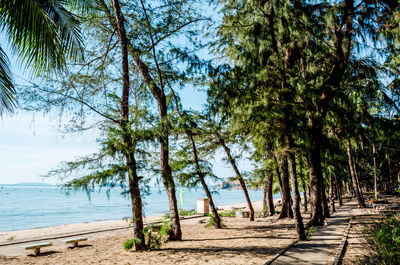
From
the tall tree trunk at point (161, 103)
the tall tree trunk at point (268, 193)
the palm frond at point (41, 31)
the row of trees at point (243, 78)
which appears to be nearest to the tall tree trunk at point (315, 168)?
the row of trees at point (243, 78)

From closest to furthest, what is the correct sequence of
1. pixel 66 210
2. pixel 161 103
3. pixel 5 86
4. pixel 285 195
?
pixel 5 86, pixel 161 103, pixel 285 195, pixel 66 210

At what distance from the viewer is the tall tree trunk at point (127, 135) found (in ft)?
28.3

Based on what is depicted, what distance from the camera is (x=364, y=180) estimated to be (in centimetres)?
5047

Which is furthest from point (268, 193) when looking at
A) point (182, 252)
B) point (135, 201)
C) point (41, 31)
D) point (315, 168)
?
point (41, 31)

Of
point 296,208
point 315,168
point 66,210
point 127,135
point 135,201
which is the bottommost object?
point 66,210

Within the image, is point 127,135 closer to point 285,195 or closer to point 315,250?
point 315,250

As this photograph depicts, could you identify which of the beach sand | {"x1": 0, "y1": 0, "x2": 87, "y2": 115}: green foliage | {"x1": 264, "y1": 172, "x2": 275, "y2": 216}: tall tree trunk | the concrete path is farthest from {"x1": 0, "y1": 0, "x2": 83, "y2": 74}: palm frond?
{"x1": 264, "y1": 172, "x2": 275, "y2": 216}: tall tree trunk

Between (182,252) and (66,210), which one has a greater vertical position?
(182,252)

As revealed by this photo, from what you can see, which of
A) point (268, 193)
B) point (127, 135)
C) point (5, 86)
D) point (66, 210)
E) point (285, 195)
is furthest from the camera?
point (66, 210)

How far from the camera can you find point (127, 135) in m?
8.65

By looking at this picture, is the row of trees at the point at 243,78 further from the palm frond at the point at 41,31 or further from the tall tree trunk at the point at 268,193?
the tall tree trunk at the point at 268,193

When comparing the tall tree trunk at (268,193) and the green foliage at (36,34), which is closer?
the green foliage at (36,34)

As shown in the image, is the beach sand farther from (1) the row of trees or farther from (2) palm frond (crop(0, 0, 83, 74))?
(2) palm frond (crop(0, 0, 83, 74))

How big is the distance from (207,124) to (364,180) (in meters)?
47.8
